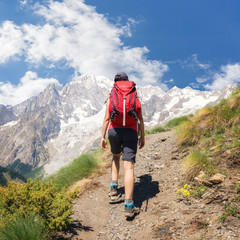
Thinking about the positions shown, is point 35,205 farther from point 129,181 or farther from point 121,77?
point 121,77

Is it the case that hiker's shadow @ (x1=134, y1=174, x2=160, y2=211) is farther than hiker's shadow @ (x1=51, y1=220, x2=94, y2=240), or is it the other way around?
hiker's shadow @ (x1=134, y1=174, x2=160, y2=211)

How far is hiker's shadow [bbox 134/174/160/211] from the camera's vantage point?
524 centimetres

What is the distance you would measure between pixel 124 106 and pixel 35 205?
268 centimetres

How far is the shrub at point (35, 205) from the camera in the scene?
3623mm

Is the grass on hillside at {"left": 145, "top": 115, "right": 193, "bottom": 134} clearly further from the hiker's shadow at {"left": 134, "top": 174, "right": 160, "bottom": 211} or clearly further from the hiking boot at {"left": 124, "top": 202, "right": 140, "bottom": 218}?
the hiking boot at {"left": 124, "top": 202, "right": 140, "bottom": 218}

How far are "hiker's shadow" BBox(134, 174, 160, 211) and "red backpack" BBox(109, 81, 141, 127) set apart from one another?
2.10m

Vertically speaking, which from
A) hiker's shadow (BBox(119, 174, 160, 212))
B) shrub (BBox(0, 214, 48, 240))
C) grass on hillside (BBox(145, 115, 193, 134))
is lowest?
shrub (BBox(0, 214, 48, 240))

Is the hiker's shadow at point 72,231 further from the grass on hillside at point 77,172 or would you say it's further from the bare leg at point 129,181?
the grass on hillside at point 77,172

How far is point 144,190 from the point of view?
5770 mm

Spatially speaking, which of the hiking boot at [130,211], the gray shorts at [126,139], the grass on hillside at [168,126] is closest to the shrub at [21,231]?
the hiking boot at [130,211]

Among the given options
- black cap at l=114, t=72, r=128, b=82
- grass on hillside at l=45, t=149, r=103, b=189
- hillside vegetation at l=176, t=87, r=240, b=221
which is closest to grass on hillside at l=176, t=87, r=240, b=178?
hillside vegetation at l=176, t=87, r=240, b=221

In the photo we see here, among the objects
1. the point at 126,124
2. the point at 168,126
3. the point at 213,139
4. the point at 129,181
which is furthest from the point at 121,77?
the point at 168,126

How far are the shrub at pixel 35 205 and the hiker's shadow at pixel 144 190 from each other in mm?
1944

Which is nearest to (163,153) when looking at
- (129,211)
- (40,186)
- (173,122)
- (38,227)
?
(129,211)
